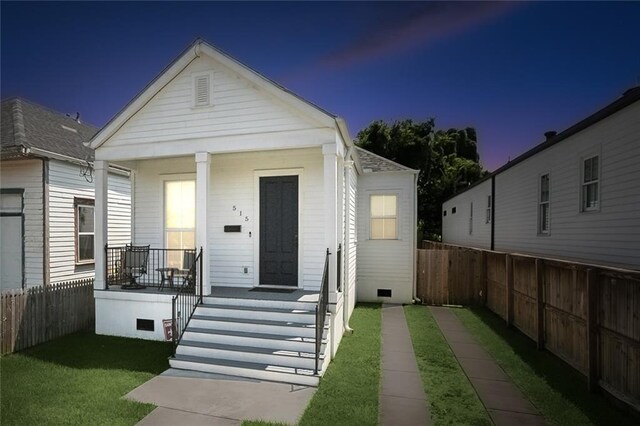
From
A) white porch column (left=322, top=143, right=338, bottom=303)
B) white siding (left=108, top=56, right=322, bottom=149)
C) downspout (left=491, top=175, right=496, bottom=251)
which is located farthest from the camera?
downspout (left=491, top=175, right=496, bottom=251)

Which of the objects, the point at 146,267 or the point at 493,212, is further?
the point at 493,212

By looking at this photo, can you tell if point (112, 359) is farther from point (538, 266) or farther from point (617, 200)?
point (617, 200)

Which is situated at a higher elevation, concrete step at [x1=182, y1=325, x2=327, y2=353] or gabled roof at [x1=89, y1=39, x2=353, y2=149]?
→ gabled roof at [x1=89, y1=39, x2=353, y2=149]

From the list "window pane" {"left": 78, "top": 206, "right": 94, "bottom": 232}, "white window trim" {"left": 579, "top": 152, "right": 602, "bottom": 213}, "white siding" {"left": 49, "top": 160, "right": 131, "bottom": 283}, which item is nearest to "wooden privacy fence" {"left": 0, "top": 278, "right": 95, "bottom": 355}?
"white siding" {"left": 49, "top": 160, "right": 131, "bottom": 283}

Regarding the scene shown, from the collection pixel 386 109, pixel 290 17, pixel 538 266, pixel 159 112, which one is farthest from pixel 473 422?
pixel 386 109

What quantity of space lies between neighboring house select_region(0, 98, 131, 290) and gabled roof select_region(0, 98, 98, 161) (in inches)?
1.0

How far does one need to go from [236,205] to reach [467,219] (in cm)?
1252

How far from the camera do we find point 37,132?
30.4 feet

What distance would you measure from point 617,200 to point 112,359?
939cm

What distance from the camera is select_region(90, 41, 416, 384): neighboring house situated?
5625 mm

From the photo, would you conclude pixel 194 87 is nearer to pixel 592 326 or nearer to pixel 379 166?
pixel 379 166

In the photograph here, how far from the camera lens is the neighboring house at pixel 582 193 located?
5.16 meters

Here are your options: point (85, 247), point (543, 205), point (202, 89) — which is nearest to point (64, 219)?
point (85, 247)

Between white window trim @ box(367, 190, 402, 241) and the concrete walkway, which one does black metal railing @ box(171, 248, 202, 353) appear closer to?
the concrete walkway
